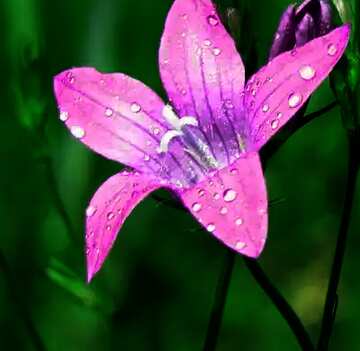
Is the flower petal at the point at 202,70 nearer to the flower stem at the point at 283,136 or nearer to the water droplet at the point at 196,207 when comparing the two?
the flower stem at the point at 283,136

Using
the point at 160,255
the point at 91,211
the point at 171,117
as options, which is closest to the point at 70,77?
the point at 171,117

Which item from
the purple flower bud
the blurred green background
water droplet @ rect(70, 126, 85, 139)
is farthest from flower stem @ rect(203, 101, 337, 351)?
the blurred green background

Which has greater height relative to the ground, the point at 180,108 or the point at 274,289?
the point at 180,108

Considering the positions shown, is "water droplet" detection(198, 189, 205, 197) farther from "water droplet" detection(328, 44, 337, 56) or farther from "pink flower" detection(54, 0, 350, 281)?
"water droplet" detection(328, 44, 337, 56)

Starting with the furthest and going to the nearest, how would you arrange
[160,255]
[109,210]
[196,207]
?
[160,255]
[109,210]
[196,207]

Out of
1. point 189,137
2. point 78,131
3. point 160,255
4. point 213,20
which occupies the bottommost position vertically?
point 160,255

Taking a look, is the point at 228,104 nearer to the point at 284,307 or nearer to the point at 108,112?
the point at 108,112
